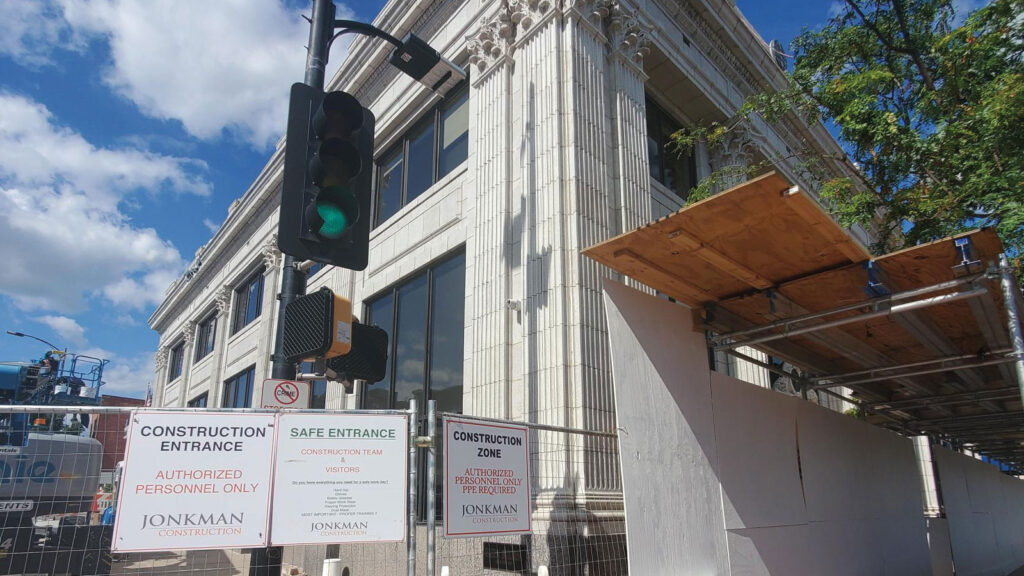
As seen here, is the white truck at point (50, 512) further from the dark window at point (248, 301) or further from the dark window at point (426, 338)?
the dark window at point (248, 301)

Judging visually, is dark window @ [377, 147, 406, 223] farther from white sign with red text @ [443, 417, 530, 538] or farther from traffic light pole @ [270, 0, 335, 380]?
white sign with red text @ [443, 417, 530, 538]

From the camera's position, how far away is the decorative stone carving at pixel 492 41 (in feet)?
34.7

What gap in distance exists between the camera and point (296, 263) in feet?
16.5

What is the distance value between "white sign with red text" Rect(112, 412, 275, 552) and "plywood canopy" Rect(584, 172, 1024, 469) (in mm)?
3440

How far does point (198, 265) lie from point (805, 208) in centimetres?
2942

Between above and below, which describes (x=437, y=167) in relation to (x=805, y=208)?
above

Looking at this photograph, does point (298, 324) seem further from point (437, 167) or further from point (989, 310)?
point (437, 167)

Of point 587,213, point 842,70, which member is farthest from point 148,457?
point 842,70

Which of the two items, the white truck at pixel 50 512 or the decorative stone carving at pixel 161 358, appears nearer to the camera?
the white truck at pixel 50 512

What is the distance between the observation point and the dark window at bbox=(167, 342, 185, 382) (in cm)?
3441

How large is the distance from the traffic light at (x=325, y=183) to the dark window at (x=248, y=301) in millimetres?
18526

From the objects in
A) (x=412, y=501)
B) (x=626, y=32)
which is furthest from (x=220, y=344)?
(x=412, y=501)

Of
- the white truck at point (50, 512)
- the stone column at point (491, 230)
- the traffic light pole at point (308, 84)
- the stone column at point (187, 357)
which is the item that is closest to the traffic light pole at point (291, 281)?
the traffic light pole at point (308, 84)

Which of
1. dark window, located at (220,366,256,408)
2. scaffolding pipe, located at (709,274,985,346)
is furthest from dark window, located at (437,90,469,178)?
dark window, located at (220,366,256,408)
